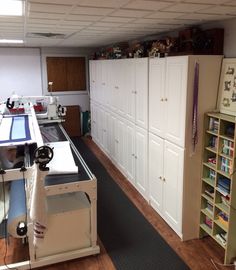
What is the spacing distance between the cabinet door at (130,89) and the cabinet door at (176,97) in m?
1.01

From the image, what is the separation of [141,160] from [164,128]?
867mm

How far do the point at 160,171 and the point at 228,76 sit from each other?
1.32m

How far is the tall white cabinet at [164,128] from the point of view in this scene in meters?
2.83

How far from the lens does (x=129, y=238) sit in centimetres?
312

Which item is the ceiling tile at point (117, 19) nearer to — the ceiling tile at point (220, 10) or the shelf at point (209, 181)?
the ceiling tile at point (220, 10)

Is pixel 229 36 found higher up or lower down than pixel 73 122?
higher up

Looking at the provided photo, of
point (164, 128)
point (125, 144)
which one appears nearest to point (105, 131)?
point (125, 144)

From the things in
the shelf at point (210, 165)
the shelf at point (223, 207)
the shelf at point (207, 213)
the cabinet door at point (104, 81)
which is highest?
the cabinet door at point (104, 81)

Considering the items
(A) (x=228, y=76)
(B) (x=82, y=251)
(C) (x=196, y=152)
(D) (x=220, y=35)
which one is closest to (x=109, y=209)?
(B) (x=82, y=251)

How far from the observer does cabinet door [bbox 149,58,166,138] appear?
10.6 ft

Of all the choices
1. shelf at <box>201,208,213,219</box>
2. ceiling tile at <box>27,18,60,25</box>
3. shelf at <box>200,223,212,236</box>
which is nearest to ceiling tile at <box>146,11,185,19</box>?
ceiling tile at <box>27,18,60,25</box>

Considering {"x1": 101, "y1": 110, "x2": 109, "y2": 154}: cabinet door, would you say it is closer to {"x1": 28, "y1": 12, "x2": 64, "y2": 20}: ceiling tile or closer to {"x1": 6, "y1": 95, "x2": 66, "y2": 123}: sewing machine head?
{"x1": 6, "y1": 95, "x2": 66, "y2": 123}: sewing machine head

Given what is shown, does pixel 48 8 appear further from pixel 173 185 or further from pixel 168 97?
pixel 173 185

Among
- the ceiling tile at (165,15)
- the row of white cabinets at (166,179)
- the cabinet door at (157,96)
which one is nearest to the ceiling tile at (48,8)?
the ceiling tile at (165,15)
